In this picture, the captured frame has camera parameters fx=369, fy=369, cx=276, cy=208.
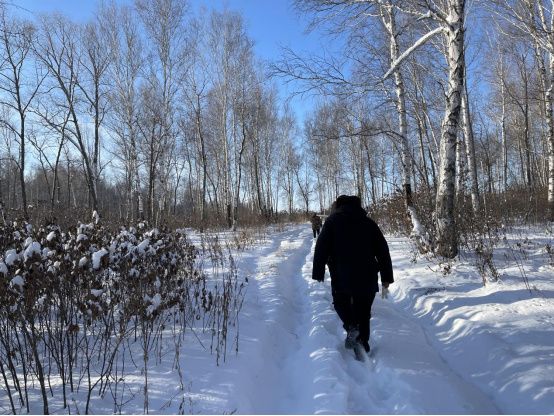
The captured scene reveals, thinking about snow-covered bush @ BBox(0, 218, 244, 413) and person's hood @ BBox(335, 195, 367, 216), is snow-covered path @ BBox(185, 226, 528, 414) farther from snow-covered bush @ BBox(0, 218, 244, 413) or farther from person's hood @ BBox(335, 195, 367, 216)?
person's hood @ BBox(335, 195, 367, 216)

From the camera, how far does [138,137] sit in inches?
760

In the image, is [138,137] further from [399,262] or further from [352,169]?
[352,169]

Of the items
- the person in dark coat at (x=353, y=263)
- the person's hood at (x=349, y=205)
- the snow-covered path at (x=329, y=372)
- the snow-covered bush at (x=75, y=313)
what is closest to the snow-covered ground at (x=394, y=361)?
the snow-covered path at (x=329, y=372)

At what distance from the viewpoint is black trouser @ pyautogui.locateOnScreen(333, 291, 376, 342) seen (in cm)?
394

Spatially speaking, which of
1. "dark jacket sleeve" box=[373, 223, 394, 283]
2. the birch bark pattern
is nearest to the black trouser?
"dark jacket sleeve" box=[373, 223, 394, 283]

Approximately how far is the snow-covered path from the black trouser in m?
0.28

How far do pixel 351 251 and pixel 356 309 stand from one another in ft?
2.07

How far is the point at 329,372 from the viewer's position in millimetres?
3412

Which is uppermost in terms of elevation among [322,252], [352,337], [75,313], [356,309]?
[322,252]

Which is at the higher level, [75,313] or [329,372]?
[75,313]

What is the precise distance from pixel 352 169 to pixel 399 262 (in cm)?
2459

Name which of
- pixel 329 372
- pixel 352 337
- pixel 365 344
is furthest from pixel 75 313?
pixel 365 344

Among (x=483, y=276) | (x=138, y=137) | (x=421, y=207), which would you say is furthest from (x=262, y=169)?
(x=483, y=276)

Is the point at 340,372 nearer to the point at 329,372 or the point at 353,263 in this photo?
the point at 329,372
